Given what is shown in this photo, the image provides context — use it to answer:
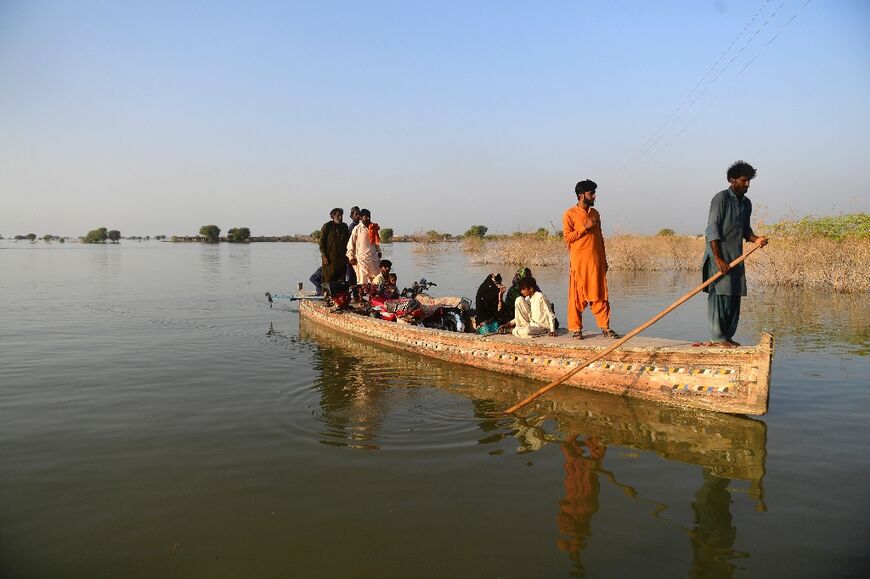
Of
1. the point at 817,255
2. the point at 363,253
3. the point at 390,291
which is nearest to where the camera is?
the point at 390,291

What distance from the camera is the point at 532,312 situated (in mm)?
7297

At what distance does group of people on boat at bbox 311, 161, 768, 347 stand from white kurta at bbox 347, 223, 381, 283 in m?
0.02

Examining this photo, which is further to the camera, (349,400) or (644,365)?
(349,400)

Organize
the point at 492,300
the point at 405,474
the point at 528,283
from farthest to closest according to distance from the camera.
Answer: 1. the point at 492,300
2. the point at 528,283
3. the point at 405,474

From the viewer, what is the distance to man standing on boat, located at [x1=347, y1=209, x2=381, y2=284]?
401 inches

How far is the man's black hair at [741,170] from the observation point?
5.44 meters

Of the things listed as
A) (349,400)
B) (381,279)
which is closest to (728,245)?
(349,400)

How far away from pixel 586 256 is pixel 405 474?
3601 mm

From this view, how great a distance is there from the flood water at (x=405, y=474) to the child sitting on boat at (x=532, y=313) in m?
0.71

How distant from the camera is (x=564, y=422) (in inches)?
208

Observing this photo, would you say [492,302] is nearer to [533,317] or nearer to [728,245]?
[533,317]

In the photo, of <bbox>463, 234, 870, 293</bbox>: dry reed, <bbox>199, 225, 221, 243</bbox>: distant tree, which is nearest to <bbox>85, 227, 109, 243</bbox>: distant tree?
<bbox>199, 225, 221, 243</bbox>: distant tree

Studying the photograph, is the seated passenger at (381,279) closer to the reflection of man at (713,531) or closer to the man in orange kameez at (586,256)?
the man in orange kameez at (586,256)

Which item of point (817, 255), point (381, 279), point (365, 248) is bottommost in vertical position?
point (381, 279)
